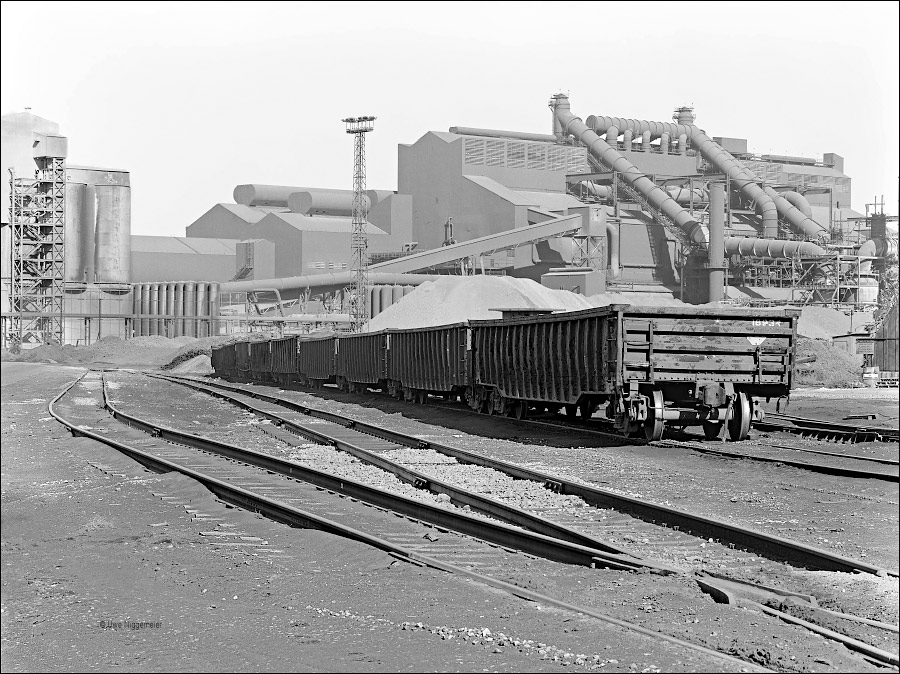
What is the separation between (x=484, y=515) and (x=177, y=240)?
9725cm

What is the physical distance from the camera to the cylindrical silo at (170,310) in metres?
83.2

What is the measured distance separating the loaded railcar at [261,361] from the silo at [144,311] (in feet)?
121

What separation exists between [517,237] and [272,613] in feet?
265

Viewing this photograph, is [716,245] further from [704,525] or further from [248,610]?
[248,610]

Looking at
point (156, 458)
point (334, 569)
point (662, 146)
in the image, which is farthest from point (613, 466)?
point (662, 146)

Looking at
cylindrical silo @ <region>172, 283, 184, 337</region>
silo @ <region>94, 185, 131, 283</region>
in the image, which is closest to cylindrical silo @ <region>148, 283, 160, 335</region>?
cylindrical silo @ <region>172, 283, 184, 337</region>

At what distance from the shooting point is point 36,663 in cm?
602

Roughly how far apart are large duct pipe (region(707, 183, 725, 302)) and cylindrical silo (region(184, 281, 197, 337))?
3974 centimetres

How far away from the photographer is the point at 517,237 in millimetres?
87188

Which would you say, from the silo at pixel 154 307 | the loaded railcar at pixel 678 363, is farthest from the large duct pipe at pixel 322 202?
the loaded railcar at pixel 678 363

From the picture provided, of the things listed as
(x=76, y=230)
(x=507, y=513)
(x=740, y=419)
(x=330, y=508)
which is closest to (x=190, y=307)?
(x=76, y=230)

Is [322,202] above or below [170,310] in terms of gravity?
above

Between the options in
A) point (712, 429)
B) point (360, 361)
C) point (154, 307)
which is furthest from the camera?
point (154, 307)

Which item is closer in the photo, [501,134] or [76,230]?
[76,230]
